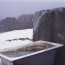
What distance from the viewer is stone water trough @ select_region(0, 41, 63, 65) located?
163 cm

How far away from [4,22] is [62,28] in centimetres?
385

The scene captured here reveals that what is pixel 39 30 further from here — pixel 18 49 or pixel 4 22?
pixel 4 22

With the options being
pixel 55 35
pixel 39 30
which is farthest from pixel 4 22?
pixel 55 35

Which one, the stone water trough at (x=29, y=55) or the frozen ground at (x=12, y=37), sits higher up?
the stone water trough at (x=29, y=55)

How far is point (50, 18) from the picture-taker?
2660mm

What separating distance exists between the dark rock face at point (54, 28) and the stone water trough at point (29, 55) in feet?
1.06

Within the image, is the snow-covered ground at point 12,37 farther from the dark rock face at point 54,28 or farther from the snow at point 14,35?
the dark rock face at point 54,28

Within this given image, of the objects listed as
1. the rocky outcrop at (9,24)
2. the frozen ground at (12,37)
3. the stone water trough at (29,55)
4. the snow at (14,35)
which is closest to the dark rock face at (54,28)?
the stone water trough at (29,55)

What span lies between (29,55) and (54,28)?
109 cm

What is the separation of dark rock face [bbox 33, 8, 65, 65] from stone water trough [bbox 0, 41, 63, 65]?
1.06ft

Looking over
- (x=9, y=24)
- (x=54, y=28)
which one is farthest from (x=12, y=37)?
(x=54, y=28)

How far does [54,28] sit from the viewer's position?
261cm

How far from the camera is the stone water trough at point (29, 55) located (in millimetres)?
1626

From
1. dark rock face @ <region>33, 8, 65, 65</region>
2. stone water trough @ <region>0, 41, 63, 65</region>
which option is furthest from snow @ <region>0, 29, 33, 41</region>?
stone water trough @ <region>0, 41, 63, 65</region>
